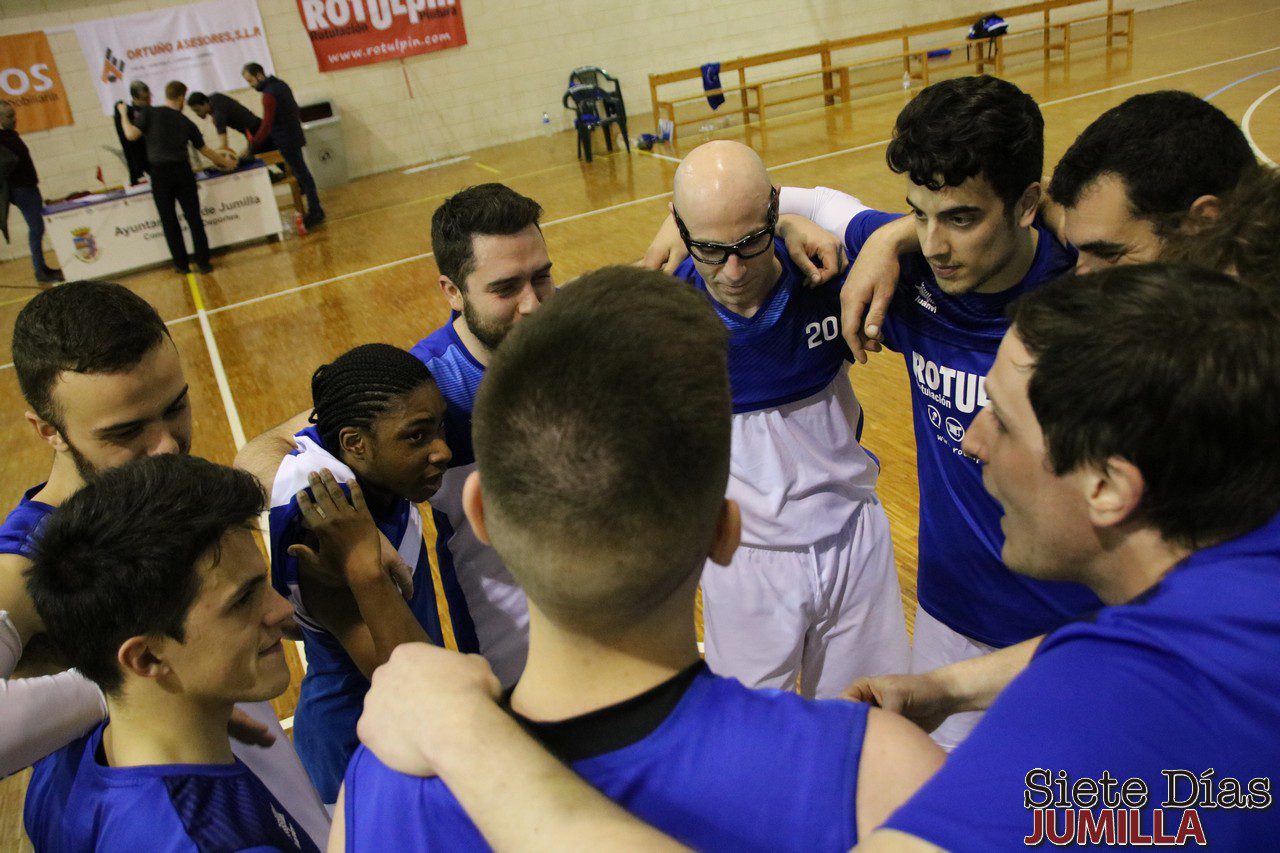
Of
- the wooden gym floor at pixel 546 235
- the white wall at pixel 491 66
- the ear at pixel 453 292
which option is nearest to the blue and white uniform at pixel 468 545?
the ear at pixel 453 292

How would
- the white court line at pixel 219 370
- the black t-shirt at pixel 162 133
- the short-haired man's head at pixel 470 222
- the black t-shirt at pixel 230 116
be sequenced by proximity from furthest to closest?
the black t-shirt at pixel 230 116, the black t-shirt at pixel 162 133, the white court line at pixel 219 370, the short-haired man's head at pixel 470 222

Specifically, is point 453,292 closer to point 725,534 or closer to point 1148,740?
point 725,534

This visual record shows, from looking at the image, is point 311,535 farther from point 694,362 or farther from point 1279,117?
point 1279,117

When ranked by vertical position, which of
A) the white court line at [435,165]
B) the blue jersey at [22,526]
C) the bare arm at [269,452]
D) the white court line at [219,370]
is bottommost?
the white court line at [219,370]

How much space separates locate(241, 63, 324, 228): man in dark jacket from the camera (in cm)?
1305

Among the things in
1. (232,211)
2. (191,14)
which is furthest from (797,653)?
(191,14)

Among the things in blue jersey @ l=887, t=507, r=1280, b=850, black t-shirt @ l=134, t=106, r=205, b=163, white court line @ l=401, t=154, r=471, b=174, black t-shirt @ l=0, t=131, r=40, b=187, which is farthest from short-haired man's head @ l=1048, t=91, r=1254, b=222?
white court line @ l=401, t=154, r=471, b=174

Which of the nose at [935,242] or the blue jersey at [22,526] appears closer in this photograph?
the blue jersey at [22,526]

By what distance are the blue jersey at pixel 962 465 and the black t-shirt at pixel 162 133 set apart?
11225mm

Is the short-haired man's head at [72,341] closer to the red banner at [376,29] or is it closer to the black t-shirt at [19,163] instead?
the black t-shirt at [19,163]

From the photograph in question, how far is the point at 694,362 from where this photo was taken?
3.29ft

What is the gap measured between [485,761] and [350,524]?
42.6 inches

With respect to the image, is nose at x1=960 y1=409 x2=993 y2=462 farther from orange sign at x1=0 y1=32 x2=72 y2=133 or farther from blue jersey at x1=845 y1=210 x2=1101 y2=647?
orange sign at x1=0 y1=32 x2=72 y2=133

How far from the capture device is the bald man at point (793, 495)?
2.71 meters
